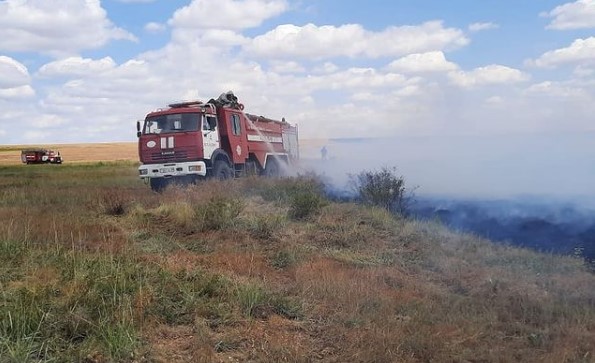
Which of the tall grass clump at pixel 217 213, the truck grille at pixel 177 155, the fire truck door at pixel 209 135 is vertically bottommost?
the tall grass clump at pixel 217 213

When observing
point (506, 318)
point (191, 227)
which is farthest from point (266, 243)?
point (506, 318)

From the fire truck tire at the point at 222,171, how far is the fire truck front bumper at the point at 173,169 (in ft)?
2.18

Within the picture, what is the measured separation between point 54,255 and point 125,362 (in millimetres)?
3121

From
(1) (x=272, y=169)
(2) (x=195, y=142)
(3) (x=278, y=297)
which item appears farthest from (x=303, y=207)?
(1) (x=272, y=169)

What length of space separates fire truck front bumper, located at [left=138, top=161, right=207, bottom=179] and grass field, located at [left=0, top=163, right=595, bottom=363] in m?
6.36

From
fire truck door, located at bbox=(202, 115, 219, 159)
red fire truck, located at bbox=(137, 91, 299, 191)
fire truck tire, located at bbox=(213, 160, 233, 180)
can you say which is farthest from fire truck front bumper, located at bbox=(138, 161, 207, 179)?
fire truck tire, located at bbox=(213, 160, 233, 180)

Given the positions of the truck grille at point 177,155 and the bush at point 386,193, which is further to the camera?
the truck grille at point 177,155

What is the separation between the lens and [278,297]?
6.00 m

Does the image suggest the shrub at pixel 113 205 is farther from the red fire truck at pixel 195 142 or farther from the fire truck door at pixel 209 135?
the fire truck door at pixel 209 135

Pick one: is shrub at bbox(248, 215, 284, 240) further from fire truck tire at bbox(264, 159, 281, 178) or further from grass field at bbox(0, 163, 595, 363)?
fire truck tire at bbox(264, 159, 281, 178)

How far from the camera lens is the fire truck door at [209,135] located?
57.4 ft

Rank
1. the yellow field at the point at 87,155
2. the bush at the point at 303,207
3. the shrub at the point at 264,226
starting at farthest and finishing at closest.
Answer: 1. the yellow field at the point at 87,155
2. the bush at the point at 303,207
3. the shrub at the point at 264,226

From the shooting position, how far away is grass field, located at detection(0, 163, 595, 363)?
4.66 metres

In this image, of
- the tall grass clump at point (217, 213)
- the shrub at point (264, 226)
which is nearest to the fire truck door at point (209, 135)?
the tall grass clump at point (217, 213)
